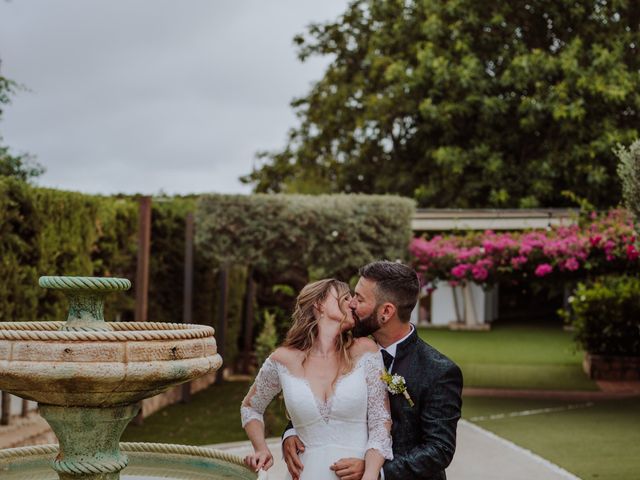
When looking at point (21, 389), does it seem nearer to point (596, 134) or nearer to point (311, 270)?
point (311, 270)

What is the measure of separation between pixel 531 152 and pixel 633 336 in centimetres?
780

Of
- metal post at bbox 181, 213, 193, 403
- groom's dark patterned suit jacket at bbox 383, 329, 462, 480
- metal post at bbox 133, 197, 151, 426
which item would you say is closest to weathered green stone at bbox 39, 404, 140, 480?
groom's dark patterned suit jacket at bbox 383, 329, 462, 480

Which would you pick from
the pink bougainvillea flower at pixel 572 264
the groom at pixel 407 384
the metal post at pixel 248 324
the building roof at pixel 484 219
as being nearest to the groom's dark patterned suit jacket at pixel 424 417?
the groom at pixel 407 384

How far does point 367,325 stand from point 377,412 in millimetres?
382

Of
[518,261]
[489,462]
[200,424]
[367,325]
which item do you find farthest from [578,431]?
[367,325]

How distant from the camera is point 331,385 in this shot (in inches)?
163

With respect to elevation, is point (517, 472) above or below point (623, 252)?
below

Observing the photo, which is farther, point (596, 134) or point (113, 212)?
point (596, 134)

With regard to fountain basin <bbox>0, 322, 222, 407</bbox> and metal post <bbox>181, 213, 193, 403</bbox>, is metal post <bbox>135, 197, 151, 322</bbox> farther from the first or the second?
fountain basin <bbox>0, 322, 222, 407</bbox>

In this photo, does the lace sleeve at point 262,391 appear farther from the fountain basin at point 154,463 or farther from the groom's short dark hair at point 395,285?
the groom's short dark hair at point 395,285

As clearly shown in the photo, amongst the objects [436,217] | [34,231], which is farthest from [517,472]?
[436,217]

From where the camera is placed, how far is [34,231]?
9.66 meters

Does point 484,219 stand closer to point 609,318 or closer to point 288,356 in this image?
point 609,318

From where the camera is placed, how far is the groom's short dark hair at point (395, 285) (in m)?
4.16
